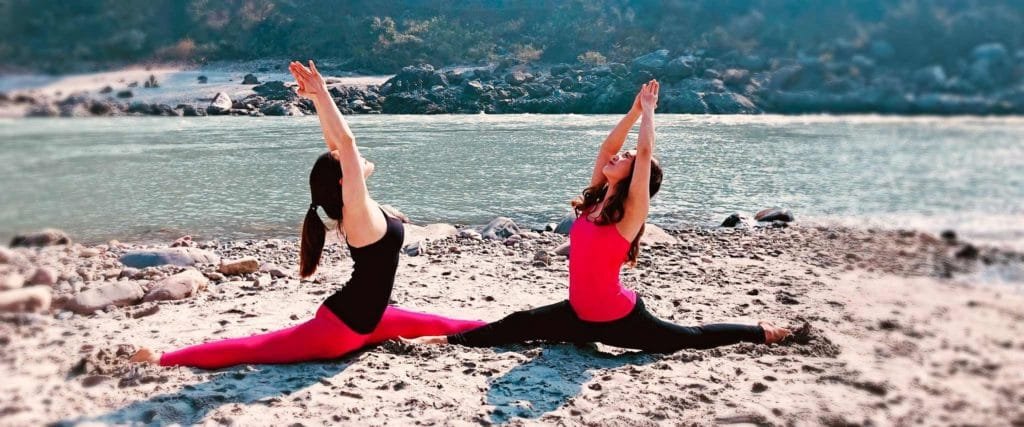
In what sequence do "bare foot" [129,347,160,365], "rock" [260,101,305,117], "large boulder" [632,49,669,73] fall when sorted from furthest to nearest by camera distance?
"rock" [260,101,305,117], "large boulder" [632,49,669,73], "bare foot" [129,347,160,365]

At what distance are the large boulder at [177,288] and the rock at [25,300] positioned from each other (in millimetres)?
2940

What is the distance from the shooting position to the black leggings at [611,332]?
339 cm

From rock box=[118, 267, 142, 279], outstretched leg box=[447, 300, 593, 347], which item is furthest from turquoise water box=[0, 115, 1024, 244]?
outstretched leg box=[447, 300, 593, 347]

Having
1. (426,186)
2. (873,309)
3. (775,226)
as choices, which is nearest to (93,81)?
(873,309)

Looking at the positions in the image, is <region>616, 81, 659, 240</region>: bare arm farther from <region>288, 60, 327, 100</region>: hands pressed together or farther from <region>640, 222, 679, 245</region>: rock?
<region>640, 222, 679, 245</region>: rock

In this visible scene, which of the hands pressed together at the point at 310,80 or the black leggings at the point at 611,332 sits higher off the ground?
the hands pressed together at the point at 310,80

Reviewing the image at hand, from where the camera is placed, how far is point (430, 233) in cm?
759

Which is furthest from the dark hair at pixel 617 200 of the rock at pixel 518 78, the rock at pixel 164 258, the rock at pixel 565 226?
the rock at pixel 518 78

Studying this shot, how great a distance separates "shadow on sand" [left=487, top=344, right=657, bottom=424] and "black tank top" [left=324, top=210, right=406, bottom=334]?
668 millimetres

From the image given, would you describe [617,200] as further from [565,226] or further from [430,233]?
[565,226]

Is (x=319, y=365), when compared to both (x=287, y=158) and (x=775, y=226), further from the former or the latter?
(x=287, y=158)

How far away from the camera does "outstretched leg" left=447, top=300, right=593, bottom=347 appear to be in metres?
3.52

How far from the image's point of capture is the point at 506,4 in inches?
1409

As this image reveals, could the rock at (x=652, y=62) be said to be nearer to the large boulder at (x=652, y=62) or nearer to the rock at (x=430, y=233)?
the large boulder at (x=652, y=62)
